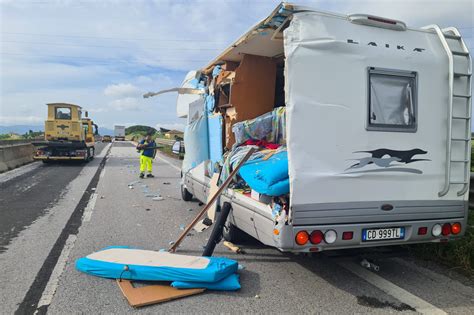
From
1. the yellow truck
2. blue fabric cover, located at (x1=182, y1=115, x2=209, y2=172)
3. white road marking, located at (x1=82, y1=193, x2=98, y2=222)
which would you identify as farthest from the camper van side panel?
the yellow truck

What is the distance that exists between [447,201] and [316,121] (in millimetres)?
1859

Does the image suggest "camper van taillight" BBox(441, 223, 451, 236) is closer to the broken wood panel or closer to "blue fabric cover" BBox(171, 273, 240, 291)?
"blue fabric cover" BBox(171, 273, 240, 291)

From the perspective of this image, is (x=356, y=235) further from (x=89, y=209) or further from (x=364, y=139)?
(x=89, y=209)

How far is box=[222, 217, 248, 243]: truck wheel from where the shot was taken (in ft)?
18.9

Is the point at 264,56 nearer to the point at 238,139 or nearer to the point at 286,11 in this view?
the point at 238,139

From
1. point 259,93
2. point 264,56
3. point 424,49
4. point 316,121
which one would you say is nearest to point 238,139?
point 259,93

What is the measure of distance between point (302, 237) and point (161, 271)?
1.63 metres

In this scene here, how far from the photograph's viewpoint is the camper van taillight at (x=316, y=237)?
12.9 feet

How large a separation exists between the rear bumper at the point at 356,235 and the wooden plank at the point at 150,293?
1125 millimetres

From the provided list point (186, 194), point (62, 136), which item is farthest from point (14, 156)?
point (186, 194)

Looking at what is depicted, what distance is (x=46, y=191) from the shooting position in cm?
1102

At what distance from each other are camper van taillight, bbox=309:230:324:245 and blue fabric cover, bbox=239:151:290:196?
1.69 feet

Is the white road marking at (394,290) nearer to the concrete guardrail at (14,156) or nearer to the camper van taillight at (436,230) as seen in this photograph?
the camper van taillight at (436,230)

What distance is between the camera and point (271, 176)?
4.25 meters
